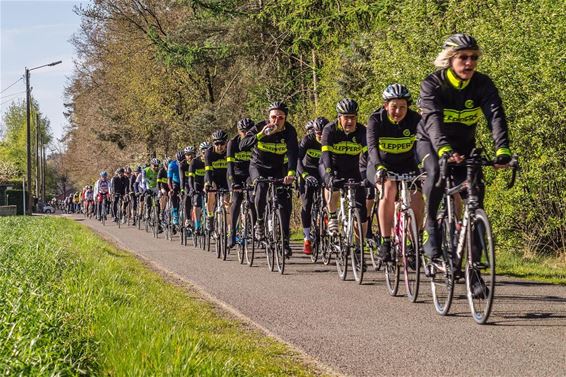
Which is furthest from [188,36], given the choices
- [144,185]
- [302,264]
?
[302,264]

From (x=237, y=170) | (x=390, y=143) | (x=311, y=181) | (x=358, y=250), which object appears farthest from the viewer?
(x=237, y=170)

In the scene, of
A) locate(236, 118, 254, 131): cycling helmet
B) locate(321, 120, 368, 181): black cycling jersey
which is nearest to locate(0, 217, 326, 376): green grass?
locate(321, 120, 368, 181): black cycling jersey

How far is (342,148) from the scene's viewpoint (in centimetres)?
1162

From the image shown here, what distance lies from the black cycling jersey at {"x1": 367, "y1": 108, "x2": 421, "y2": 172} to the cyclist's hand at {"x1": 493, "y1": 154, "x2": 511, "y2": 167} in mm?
2612

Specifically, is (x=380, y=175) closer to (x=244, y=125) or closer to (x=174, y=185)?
(x=244, y=125)

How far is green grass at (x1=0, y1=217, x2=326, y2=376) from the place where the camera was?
4.89 metres

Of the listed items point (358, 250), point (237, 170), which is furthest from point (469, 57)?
point (237, 170)

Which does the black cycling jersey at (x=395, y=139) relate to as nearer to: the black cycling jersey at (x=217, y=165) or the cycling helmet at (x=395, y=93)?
the cycling helmet at (x=395, y=93)

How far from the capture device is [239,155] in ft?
48.8

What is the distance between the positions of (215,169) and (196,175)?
2.24 m

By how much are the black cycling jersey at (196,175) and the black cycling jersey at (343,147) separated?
7067 millimetres

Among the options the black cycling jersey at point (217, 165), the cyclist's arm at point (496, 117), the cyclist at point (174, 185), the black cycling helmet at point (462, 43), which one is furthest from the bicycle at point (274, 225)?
the cyclist at point (174, 185)

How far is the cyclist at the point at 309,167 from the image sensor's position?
13.4 metres

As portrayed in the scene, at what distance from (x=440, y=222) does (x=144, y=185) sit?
60.5ft
